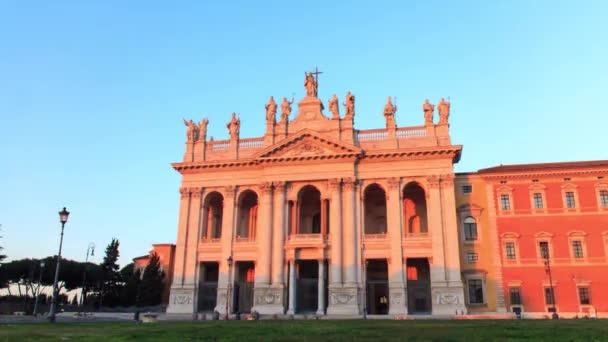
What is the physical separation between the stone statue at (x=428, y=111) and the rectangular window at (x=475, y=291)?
45.0ft

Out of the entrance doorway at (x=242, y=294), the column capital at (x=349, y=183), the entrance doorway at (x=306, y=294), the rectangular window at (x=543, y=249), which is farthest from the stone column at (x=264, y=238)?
the rectangular window at (x=543, y=249)

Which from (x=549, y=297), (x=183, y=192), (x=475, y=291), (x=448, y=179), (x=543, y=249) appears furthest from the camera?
(x=183, y=192)

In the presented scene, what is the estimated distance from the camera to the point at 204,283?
148 ft

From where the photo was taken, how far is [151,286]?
50.1 metres

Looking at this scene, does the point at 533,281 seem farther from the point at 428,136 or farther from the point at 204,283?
the point at 204,283

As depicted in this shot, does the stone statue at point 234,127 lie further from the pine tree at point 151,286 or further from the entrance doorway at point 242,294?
the pine tree at point 151,286

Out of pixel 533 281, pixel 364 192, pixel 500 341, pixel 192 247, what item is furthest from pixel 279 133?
pixel 500 341

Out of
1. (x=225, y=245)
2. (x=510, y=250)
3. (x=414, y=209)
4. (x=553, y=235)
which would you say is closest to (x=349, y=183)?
(x=414, y=209)

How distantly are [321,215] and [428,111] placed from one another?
512 inches

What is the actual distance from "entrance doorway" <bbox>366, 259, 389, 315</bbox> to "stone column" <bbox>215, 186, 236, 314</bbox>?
11.9m

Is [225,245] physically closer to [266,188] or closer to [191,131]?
[266,188]

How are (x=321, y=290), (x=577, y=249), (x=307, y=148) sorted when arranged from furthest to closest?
1. (x=307, y=148)
2. (x=321, y=290)
3. (x=577, y=249)

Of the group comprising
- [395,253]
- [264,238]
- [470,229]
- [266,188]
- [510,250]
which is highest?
[266,188]

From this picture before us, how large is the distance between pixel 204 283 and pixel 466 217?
77.5 ft
